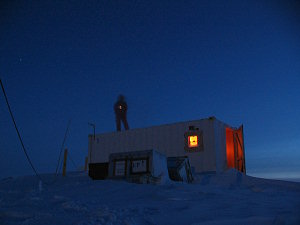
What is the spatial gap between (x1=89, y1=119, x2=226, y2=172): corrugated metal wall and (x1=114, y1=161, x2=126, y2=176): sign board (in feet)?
25.1

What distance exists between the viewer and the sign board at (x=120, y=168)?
320 inches

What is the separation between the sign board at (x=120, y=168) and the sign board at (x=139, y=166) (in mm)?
325

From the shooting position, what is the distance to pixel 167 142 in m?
16.0

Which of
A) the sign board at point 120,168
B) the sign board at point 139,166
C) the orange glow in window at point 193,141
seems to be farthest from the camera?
the orange glow in window at point 193,141

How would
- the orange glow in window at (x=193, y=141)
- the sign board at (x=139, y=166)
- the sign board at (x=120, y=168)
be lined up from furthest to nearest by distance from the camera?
the orange glow in window at (x=193, y=141), the sign board at (x=120, y=168), the sign board at (x=139, y=166)

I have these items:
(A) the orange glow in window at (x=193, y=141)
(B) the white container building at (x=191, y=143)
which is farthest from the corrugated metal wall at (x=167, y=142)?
(A) the orange glow in window at (x=193, y=141)

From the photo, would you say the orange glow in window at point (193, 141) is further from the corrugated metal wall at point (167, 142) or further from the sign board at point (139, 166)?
the sign board at point (139, 166)

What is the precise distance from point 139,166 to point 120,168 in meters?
0.69

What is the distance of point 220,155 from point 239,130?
8.75ft

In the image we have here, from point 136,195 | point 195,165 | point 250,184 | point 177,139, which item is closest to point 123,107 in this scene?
point 177,139

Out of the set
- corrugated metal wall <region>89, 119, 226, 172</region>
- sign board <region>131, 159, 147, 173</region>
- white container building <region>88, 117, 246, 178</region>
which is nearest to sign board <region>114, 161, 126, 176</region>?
sign board <region>131, 159, 147, 173</region>

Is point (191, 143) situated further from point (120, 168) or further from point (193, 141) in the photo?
point (120, 168)

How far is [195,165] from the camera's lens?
48.9 feet

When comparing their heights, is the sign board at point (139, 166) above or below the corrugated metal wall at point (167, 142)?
below
